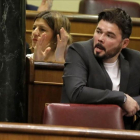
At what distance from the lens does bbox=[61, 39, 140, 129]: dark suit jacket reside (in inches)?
37.9

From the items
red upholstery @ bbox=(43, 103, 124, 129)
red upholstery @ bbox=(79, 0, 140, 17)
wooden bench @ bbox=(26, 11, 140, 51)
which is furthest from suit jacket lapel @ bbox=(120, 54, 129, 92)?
red upholstery @ bbox=(79, 0, 140, 17)

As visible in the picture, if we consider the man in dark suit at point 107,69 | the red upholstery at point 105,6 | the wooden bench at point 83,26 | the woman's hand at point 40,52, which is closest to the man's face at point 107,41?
the man in dark suit at point 107,69

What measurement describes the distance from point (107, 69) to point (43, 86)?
0.68ft

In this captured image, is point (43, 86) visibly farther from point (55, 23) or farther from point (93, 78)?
point (55, 23)

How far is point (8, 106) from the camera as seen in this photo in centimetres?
90

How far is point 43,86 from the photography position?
1159 mm

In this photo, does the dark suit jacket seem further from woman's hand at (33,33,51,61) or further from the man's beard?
woman's hand at (33,33,51,61)

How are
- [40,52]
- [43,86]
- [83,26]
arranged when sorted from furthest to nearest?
[83,26], [40,52], [43,86]

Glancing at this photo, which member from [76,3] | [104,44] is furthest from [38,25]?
[76,3]

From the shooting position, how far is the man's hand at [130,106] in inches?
38.2

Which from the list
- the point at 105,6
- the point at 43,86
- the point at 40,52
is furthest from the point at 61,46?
the point at 105,6

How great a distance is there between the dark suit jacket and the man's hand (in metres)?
0.01

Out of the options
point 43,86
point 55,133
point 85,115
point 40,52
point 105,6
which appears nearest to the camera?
point 55,133

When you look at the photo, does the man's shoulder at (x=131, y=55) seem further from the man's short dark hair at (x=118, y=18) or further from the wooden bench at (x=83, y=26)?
the wooden bench at (x=83, y=26)
